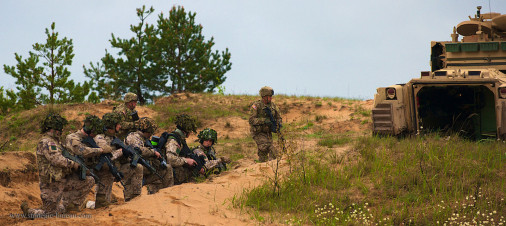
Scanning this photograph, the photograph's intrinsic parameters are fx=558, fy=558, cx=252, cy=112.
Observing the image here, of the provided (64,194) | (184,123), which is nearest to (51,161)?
(64,194)

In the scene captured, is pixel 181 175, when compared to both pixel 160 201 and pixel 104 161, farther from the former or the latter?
pixel 160 201

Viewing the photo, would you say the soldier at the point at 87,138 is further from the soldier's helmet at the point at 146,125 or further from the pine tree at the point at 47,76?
the pine tree at the point at 47,76

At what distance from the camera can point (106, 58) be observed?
87.5ft

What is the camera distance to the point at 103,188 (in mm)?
7605

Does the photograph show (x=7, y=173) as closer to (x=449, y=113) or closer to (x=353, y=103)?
(x=449, y=113)

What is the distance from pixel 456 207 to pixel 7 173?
6.92m

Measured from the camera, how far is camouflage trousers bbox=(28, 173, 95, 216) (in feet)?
22.9

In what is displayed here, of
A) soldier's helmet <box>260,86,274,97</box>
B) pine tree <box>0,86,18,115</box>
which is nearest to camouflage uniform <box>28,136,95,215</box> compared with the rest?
soldier's helmet <box>260,86,274,97</box>

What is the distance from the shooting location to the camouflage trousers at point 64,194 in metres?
6.97

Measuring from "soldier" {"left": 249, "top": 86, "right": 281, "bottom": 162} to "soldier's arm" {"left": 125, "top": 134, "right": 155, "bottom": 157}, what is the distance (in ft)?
9.36

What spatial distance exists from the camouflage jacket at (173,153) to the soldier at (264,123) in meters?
2.28

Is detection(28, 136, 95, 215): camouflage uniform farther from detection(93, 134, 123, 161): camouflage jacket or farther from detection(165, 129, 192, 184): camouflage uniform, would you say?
detection(165, 129, 192, 184): camouflage uniform

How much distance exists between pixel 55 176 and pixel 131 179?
1.32 m

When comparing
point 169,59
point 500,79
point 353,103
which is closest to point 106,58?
point 169,59
